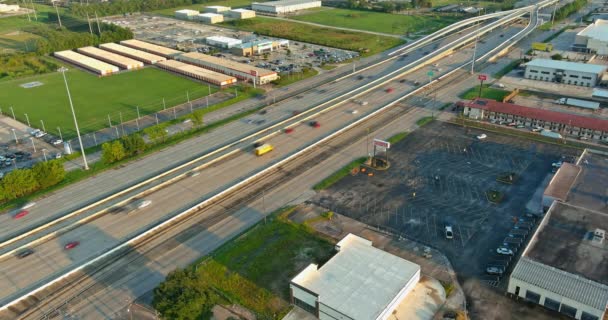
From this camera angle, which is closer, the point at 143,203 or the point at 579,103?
the point at 143,203

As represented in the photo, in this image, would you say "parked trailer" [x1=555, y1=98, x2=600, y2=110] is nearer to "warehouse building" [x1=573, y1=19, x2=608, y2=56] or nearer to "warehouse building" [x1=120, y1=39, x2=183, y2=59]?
"warehouse building" [x1=573, y1=19, x2=608, y2=56]

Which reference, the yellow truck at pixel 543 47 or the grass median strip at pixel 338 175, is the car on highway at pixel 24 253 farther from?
the yellow truck at pixel 543 47

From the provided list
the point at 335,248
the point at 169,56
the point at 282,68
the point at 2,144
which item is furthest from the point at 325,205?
the point at 169,56

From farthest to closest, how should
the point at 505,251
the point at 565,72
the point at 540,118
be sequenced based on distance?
1. the point at 565,72
2. the point at 540,118
3. the point at 505,251

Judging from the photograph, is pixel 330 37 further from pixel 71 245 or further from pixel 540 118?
pixel 71 245

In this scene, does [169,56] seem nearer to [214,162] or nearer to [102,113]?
[102,113]

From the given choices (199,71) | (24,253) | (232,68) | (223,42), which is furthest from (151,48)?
(24,253)

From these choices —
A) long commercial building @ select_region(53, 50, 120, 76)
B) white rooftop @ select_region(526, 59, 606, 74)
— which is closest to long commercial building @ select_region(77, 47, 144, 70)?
long commercial building @ select_region(53, 50, 120, 76)
